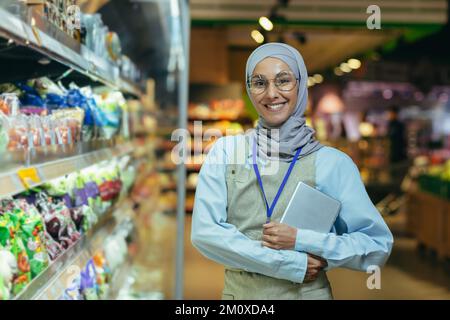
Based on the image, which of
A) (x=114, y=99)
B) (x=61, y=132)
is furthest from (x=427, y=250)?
(x=61, y=132)

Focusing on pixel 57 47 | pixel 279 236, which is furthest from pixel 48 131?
pixel 279 236

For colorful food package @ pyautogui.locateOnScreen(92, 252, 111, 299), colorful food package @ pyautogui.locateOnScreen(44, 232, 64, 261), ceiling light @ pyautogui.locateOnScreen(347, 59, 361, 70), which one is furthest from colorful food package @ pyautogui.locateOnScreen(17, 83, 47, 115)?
ceiling light @ pyautogui.locateOnScreen(347, 59, 361, 70)

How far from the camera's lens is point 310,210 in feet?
5.50

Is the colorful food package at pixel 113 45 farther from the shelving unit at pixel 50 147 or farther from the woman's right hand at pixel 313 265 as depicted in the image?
the woman's right hand at pixel 313 265

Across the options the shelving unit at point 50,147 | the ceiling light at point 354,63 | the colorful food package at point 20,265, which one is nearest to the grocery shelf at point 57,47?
the shelving unit at point 50,147

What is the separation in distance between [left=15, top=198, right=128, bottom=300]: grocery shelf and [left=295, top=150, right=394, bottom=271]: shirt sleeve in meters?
0.78

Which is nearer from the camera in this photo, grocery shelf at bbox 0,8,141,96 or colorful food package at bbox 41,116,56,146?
grocery shelf at bbox 0,8,141,96

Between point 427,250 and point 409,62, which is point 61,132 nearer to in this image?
point 427,250

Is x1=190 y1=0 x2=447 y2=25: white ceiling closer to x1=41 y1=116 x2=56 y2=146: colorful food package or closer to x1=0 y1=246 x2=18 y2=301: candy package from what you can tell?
x1=41 y1=116 x2=56 y2=146: colorful food package

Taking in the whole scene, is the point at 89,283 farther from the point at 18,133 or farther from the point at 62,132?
the point at 18,133

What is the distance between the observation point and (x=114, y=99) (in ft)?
10.8

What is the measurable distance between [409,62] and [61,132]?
1170 cm

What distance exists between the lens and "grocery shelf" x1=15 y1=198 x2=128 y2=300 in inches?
74.5

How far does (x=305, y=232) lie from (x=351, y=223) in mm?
135
